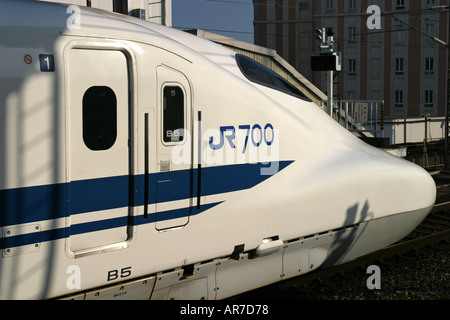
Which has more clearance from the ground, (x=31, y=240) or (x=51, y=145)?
(x=51, y=145)

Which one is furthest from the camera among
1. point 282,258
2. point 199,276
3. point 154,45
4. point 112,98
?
point 282,258

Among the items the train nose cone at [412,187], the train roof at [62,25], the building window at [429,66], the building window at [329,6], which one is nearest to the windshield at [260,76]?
the train roof at [62,25]

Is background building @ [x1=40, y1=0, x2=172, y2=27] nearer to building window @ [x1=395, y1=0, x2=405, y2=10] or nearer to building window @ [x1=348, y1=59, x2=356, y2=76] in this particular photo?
building window @ [x1=348, y1=59, x2=356, y2=76]

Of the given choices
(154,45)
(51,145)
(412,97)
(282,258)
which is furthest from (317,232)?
(412,97)

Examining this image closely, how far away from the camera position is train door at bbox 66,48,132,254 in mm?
4062

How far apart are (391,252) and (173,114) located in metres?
4.74

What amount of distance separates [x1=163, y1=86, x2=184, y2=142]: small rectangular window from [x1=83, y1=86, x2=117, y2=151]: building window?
19.1 inches

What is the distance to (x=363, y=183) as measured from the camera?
615 cm

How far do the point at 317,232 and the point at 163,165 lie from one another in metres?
2.12

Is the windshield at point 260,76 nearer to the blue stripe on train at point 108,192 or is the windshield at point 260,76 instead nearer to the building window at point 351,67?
the blue stripe on train at point 108,192

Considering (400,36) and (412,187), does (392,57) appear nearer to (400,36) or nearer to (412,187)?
(400,36)

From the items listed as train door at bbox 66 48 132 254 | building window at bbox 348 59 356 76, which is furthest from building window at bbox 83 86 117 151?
building window at bbox 348 59 356 76

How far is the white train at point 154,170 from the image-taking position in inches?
151
